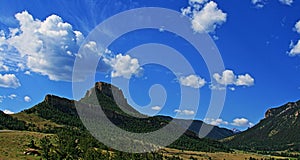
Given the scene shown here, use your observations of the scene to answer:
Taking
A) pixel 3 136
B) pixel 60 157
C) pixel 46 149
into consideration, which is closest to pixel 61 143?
pixel 46 149

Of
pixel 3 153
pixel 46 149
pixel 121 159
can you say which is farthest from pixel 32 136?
pixel 121 159

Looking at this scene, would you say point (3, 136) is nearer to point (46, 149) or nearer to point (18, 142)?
point (18, 142)

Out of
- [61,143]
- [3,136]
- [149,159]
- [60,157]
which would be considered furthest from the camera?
[3,136]

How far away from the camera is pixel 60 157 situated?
101 m

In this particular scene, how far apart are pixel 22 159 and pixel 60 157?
20.4m

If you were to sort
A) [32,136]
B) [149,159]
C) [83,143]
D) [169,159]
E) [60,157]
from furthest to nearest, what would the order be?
[169,159] → [32,136] → [149,159] → [83,143] → [60,157]

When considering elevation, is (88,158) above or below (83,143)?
below

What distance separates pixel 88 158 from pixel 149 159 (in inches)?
1556

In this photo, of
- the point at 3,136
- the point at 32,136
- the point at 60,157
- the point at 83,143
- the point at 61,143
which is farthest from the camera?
the point at 32,136

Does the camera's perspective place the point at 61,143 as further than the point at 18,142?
No

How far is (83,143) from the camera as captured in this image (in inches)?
4956

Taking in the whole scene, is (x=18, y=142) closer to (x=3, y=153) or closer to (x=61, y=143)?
(x=3, y=153)

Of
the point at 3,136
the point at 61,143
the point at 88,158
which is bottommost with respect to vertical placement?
the point at 88,158

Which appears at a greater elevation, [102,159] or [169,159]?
[169,159]
